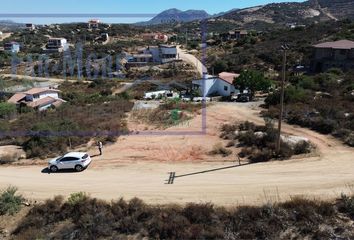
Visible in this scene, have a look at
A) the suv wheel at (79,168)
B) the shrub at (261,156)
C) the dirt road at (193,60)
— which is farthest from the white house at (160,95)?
the shrub at (261,156)

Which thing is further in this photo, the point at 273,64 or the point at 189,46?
the point at 189,46

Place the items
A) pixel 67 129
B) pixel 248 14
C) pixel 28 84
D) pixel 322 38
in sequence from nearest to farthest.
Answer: pixel 67 129
pixel 28 84
pixel 322 38
pixel 248 14

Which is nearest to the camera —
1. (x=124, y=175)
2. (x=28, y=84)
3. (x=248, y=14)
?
(x=124, y=175)

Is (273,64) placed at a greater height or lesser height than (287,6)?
lesser

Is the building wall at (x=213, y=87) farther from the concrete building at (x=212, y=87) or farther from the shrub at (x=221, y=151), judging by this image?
the shrub at (x=221, y=151)

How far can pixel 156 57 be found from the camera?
88125 millimetres

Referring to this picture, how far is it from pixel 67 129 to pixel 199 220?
1699 centimetres

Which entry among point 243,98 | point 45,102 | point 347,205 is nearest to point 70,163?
point 347,205

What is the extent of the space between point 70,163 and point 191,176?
7.68m

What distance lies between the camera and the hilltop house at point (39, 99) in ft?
160

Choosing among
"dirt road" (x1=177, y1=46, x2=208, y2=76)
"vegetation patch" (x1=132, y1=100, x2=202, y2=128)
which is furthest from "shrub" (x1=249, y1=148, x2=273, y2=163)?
"dirt road" (x1=177, y1=46, x2=208, y2=76)

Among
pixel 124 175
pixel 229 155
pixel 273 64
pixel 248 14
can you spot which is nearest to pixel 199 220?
pixel 124 175

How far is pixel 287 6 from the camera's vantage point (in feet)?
623

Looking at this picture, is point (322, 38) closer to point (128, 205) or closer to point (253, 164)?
point (253, 164)
